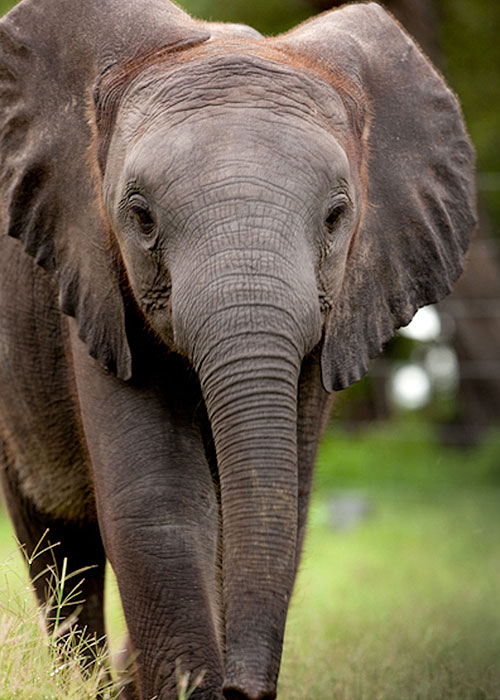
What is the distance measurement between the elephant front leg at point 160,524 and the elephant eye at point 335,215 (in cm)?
76

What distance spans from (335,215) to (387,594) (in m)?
6.52

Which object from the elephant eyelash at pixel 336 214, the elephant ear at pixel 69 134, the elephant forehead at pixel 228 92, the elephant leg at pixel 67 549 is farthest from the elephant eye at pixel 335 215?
the elephant leg at pixel 67 549

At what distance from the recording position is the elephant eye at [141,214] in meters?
4.33

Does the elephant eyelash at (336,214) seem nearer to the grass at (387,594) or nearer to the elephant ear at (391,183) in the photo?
the elephant ear at (391,183)

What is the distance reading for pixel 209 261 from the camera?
4.07m

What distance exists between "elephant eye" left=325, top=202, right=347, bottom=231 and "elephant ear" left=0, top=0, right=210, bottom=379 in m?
0.76

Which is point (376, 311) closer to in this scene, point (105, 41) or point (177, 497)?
point (177, 497)

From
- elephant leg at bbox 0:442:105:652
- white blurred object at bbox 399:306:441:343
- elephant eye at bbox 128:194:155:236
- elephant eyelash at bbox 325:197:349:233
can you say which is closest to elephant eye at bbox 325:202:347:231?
elephant eyelash at bbox 325:197:349:233

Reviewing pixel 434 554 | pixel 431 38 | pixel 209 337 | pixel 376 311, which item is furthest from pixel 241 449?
pixel 431 38

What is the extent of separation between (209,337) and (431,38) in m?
11.8

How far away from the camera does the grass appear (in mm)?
4762

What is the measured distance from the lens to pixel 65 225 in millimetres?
4859

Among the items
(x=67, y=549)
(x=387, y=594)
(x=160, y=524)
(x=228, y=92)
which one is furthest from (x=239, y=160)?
(x=387, y=594)

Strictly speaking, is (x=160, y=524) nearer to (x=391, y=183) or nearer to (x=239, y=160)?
(x=239, y=160)
